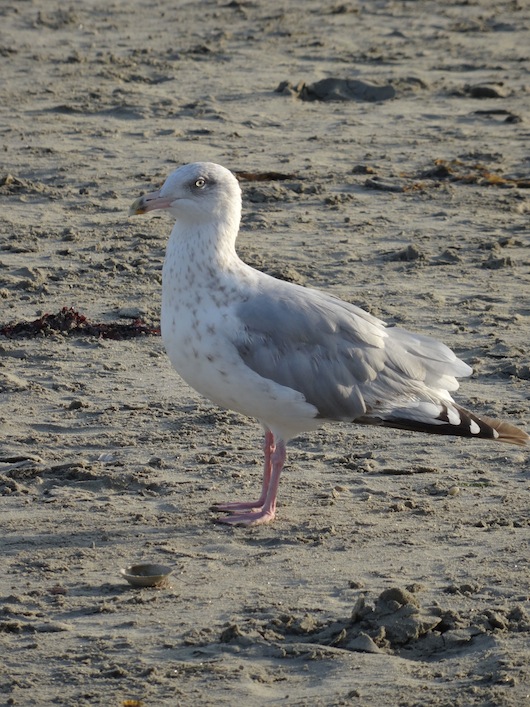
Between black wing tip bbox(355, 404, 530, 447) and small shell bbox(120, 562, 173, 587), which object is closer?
small shell bbox(120, 562, 173, 587)

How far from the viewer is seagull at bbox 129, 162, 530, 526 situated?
226 inches

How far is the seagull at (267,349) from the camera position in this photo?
575cm

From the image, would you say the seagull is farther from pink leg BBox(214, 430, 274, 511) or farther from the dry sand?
the dry sand

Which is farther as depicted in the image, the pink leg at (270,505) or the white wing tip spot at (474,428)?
the white wing tip spot at (474,428)

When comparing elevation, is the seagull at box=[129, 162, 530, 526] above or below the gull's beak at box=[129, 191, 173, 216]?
below

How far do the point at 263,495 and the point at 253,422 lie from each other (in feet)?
3.28

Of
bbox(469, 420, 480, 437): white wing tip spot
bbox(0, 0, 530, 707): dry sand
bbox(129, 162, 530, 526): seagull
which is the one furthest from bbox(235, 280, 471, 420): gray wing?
bbox(0, 0, 530, 707): dry sand

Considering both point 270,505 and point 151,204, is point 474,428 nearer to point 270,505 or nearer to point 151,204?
point 270,505

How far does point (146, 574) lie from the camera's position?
5.31 meters

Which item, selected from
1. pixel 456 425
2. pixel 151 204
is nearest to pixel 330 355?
pixel 456 425

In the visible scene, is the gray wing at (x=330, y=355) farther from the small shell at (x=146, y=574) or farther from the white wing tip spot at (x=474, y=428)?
the small shell at (x=146, y=574)

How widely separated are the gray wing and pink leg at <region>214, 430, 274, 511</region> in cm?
37

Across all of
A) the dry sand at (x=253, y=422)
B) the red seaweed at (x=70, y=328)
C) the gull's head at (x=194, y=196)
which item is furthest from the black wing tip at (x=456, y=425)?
the red seaweed at (x=70, y=328)

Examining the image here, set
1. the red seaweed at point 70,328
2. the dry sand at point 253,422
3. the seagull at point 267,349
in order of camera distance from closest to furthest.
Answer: the dry sand at point 253,422, the seagull at point 267,349, the red seaweed at point 70,328
